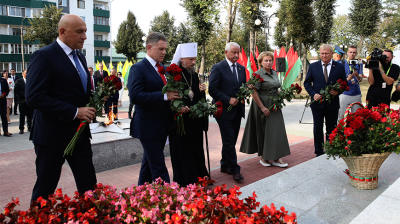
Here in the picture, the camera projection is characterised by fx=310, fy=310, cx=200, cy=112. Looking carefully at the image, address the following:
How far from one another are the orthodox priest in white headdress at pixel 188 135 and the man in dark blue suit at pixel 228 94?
0.59 metres

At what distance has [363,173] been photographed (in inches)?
142

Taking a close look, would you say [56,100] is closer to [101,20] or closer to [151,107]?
[151,107]

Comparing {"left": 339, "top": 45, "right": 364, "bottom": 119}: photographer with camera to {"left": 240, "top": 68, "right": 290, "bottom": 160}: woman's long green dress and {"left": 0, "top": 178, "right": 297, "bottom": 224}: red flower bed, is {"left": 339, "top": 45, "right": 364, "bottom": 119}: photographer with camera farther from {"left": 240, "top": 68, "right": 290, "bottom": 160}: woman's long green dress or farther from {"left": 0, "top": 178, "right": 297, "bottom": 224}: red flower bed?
{"left": 0, "top": 178, "right": 297, "bottom": 224}: red flower bed

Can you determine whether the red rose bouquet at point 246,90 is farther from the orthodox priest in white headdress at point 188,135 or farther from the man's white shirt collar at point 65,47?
the man's white shirt collar at point 65,47

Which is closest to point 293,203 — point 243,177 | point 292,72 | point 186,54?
point 243,177

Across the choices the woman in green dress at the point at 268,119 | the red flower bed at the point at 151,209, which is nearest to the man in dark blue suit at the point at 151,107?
the red flower bed at the point at 151,209

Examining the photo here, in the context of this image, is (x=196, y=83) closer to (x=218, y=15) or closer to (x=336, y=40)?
(x=218, y=15)

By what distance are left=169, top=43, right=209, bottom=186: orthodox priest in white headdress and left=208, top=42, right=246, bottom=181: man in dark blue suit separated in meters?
0.59

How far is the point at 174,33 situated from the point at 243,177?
50114 millimetres

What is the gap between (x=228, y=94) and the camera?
4.98 m

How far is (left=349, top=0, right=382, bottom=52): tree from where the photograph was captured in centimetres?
4559

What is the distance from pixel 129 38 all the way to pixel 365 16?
38.5 meters

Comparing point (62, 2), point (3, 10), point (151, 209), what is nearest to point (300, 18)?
point (62, 2)

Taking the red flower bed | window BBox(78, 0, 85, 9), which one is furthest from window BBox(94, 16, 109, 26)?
the red flower bed
